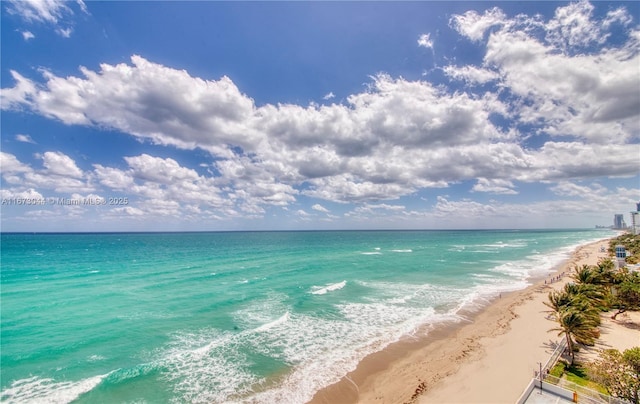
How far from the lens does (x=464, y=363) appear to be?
23.5m

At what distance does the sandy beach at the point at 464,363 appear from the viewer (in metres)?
19.7

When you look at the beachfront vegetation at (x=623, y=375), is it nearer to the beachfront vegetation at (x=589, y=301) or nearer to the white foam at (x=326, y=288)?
the beachfront vegetation at (x=589, y=301)

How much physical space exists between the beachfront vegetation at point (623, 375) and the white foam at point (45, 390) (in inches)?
1335

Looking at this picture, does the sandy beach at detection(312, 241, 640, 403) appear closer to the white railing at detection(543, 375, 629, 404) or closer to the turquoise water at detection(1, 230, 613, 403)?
the turquoise water at detection(1, 230, 613, 403)

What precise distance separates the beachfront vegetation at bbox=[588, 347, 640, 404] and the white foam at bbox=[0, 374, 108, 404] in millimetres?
33910

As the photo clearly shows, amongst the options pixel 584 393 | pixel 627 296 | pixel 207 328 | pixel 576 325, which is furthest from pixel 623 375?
pixel 207 328

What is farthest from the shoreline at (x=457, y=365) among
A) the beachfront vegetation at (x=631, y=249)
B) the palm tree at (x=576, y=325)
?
the beachfront vegetation at (x=631, y=249)

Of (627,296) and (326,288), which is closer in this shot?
(627,296)

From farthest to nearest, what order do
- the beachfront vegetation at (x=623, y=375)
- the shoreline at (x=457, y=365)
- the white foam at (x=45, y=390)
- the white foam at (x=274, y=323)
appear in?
the white foam at (x=274, y=323) → the shoreline at (x=457, y=365) → the white foam at (x=45, y=390) → the beachfront vegetation at (x=623, y=375)

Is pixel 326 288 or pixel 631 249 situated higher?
pixel 631 249

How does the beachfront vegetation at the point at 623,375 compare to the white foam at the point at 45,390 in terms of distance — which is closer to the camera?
the beachfront vegetation at the point at 623,375

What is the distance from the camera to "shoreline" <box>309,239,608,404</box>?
773 inches

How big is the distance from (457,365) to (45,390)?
103ft

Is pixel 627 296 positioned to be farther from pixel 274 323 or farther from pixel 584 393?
pixel 274 323
